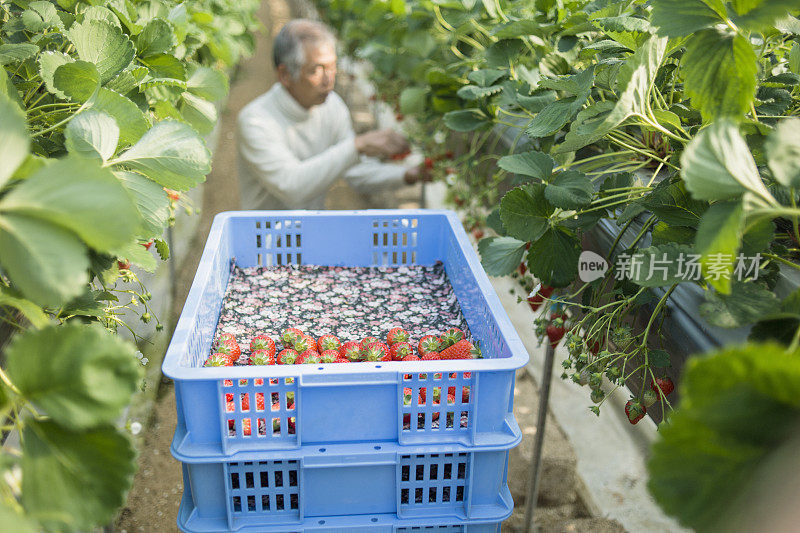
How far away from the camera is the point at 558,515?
83.0 inches

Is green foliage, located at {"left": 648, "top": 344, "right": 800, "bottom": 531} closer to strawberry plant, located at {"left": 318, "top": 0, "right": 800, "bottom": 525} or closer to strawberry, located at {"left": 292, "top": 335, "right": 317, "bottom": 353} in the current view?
strawberry plant, located at {"left": 318, "top": 0, "right": 800, "bottom": 525}

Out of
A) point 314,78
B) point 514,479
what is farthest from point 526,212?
point 314,78

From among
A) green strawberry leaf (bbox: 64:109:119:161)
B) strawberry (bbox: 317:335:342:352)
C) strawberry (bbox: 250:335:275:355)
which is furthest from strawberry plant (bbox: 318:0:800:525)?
green strawberry leaf (bbox: 64:109:119:161)

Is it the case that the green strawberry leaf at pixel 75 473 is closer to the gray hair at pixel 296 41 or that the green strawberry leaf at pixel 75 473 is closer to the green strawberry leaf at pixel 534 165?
the green strawberry leaf at pixel 534 165

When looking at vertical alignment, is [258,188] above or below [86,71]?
below

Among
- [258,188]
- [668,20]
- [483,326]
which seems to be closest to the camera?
[668,20]

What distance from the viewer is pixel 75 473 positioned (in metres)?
0.59

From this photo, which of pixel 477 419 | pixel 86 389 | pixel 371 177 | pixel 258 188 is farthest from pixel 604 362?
pixel 371 177

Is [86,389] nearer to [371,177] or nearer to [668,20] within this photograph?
[668,20]

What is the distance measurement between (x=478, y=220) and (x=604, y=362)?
3.55 ft

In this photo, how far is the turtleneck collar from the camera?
2.89 meters

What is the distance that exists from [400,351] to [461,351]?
127mm

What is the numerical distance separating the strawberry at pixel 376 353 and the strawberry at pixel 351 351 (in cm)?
2

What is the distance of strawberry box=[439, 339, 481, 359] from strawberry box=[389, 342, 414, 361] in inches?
2.6
